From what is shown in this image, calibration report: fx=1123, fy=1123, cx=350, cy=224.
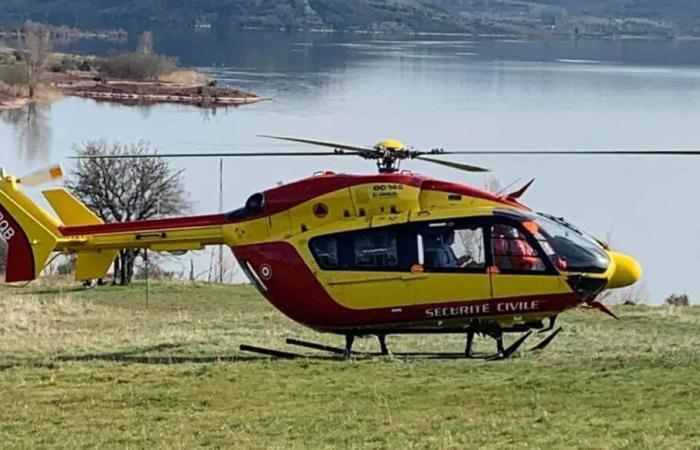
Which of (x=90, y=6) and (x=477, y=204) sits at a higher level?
(x=90, y=6)

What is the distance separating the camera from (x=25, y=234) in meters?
10.7

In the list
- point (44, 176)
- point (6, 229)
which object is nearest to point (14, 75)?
point (6, 229)

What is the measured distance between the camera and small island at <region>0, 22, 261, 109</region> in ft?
228

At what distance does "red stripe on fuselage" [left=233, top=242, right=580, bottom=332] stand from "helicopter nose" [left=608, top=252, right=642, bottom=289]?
0.44m

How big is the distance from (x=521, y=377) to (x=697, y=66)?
338ft

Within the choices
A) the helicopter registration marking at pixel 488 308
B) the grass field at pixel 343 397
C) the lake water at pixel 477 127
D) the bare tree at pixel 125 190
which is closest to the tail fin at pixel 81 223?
the grass field at pixel 343 397

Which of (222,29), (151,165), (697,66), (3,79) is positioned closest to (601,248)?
(151,165)

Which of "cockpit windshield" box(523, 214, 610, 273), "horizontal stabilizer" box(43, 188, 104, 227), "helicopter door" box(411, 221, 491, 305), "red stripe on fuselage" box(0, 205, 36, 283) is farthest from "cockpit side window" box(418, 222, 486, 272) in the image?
"red stripe on fuselage" box(0, 205, 36, 283)

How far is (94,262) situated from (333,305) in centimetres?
236

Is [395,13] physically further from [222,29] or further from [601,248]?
[601,248]

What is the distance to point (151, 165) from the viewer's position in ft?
95.6

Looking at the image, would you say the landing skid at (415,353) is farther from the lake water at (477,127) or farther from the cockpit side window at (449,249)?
the lake water at (477,127)

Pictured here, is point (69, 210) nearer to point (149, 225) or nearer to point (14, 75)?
point (149, 225)

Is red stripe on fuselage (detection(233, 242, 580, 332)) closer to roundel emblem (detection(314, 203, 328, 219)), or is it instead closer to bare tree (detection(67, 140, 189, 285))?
roundel emblem (detection(314, 203, 328, 219))
